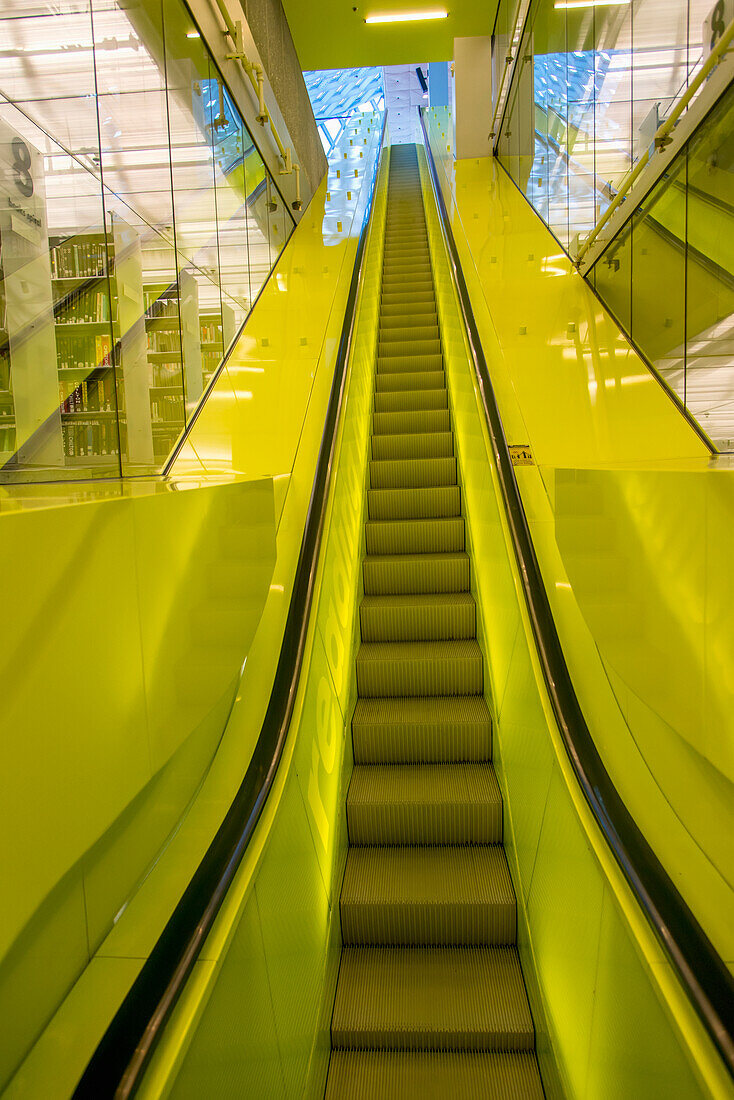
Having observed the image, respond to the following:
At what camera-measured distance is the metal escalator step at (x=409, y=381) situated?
6180 mm

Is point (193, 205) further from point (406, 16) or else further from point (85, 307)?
point (406, 16)

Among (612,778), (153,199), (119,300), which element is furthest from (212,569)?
(153,199)

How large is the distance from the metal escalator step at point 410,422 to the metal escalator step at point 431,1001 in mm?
3679

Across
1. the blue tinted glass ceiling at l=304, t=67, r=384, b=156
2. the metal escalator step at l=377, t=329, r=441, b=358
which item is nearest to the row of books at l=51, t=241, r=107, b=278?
the metal escalator step at l=377, t=329, r=441, b=358

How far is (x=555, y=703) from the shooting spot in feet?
A: 7.86

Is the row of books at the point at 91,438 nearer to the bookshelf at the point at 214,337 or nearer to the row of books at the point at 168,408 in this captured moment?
the row of books at the point at 168,408

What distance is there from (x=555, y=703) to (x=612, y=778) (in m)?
0.30

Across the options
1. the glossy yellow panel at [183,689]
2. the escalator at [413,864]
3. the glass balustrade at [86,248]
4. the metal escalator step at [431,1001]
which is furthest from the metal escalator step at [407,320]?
the metal escalator step at [431,1001]

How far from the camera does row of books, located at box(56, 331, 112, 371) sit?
3658mm

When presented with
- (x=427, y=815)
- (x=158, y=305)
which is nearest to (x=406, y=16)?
(x=158, y=305)

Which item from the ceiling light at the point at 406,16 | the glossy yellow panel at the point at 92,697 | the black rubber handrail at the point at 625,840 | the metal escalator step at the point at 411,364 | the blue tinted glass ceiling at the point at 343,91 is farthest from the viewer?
the blue tinted glass ceiling at the point at 343,91

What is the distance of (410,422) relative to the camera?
18.5 feet

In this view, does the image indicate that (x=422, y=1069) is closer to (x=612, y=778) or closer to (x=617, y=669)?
(x=612, y=778)

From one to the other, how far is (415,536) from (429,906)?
89.4 inches
